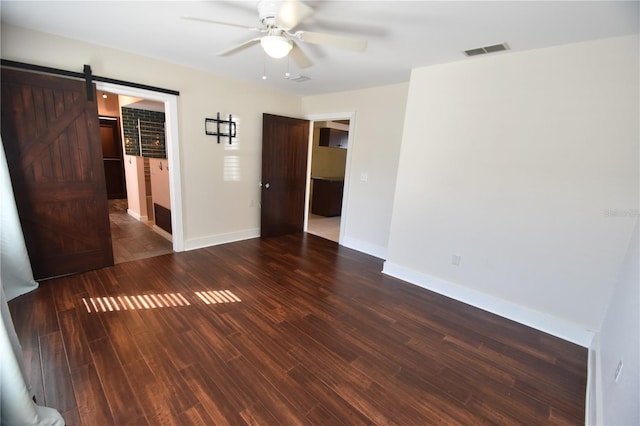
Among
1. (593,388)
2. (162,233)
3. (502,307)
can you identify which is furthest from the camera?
(162,233)

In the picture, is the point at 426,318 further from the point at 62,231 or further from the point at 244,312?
the point at 62,231

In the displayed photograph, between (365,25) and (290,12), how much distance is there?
0.77m

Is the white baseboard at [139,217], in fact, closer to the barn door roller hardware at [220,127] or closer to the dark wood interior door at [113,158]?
the dark wood interior door at [113,158]

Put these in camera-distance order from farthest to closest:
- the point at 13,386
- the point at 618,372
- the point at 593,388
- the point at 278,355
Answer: the point at 278,355 < the point at 593,388 < the point at 618,372 < the point at 13,386

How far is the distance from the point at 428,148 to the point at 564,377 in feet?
7.63

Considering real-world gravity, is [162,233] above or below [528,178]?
below

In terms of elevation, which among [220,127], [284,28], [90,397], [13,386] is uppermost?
[284,28]

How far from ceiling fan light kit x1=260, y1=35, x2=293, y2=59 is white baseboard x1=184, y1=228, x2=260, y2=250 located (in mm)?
3069

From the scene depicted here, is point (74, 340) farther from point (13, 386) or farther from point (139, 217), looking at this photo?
point (139, 217)

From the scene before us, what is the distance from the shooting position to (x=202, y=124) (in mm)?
3947

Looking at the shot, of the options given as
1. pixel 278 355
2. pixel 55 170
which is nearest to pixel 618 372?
pixel 278 355

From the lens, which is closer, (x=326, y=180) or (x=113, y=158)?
(x=326, y=180)

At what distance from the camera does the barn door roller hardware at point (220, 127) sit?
4008mm

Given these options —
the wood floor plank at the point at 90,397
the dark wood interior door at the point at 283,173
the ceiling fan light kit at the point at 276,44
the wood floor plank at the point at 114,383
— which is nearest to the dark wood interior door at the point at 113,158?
the dark wood interior door at the point at 283,173
